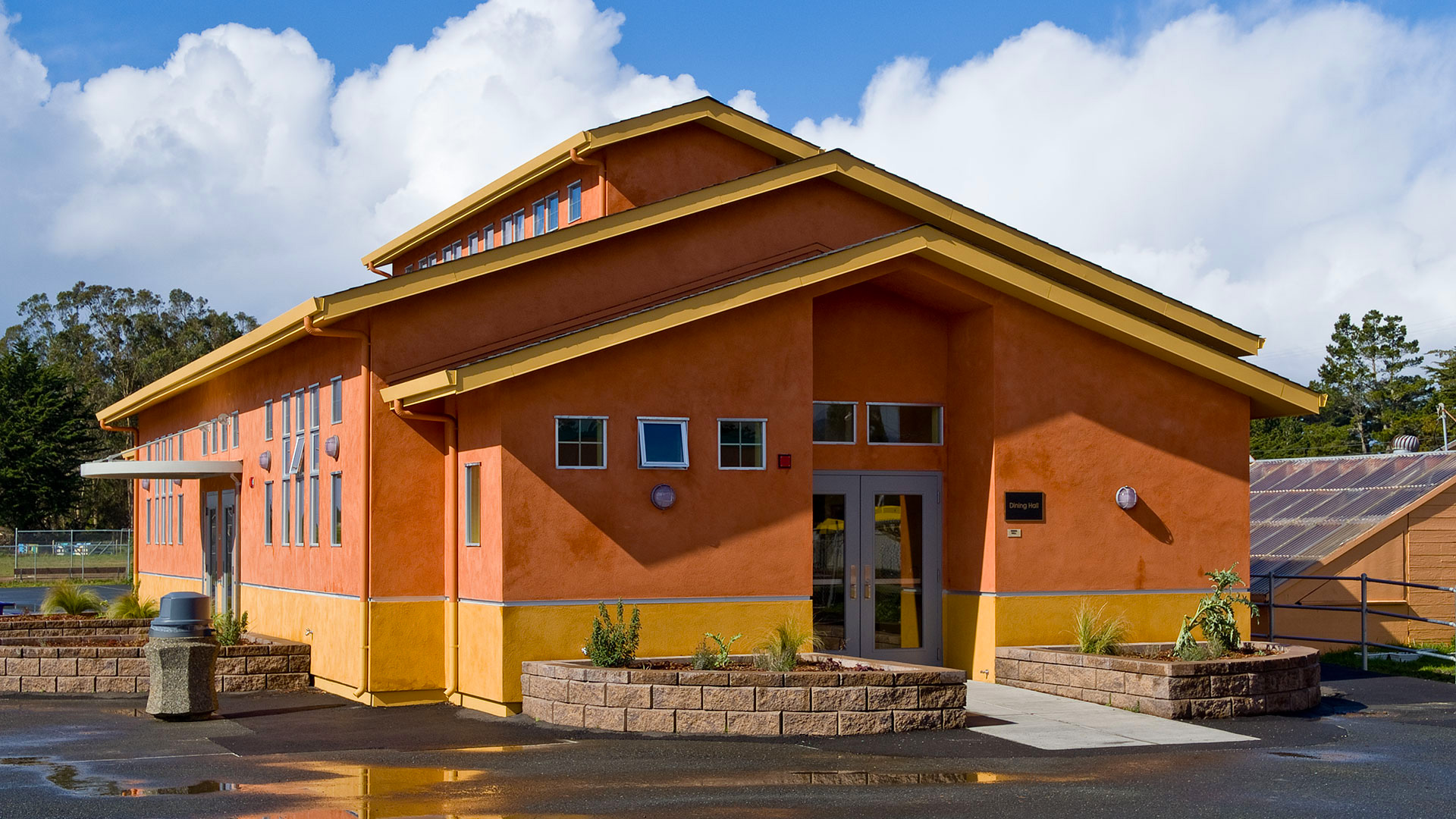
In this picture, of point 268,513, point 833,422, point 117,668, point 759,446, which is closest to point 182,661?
point 117,668

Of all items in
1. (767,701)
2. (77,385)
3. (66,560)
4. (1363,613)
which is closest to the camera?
(767,701)

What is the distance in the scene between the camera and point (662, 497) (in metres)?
15.7

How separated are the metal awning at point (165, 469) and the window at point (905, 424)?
32.6 feet

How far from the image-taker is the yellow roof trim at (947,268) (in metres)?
15.0

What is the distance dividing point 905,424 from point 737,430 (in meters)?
2.81

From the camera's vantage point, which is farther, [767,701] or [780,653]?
[780,653]

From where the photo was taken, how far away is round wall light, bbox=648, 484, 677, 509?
15688 millimetres

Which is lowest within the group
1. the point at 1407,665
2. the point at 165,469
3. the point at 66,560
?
the point at 66,560

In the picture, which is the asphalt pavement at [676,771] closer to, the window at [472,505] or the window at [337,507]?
the window at [472,505]

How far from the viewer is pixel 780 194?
60.0ft

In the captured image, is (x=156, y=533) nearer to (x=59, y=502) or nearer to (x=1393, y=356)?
(x=59, y=502)

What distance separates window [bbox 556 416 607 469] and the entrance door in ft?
10.5

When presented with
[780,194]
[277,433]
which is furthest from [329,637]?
[780,194]

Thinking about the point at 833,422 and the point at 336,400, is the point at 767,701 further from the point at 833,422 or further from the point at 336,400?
the point at 336,400
